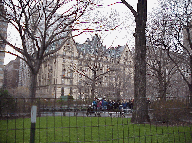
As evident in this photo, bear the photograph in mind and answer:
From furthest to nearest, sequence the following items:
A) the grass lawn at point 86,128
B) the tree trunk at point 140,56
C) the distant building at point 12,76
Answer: the distant building at point 12,76 → the tree trunk at point 140,56 → the grass lawn at point 86,128

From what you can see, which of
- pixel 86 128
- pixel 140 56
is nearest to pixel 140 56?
pixel 140 56

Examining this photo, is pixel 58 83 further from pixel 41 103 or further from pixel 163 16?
pixel 41 103

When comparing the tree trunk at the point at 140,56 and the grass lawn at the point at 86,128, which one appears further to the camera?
the tree trunk at the point at 140,56

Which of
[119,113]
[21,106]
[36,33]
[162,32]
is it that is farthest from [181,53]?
[21,106]

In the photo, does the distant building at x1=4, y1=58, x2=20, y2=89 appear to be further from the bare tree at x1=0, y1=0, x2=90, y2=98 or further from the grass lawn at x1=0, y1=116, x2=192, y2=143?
the grass lawn at x1=0, y1=116, x2=192, y2=143

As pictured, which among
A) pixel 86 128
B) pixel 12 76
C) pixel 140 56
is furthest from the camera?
pixel 12 76

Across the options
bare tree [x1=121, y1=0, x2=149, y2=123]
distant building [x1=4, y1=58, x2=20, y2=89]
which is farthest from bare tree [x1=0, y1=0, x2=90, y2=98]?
distant building [x1=4, y1=58, x2=20, y2=89]

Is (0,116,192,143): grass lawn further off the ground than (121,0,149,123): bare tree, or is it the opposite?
(121,0,149,123): bare tree

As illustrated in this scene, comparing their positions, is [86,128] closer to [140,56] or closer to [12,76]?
[140,56]

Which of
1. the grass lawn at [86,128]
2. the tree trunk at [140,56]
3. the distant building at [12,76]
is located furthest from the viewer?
the distant building at [12,76]

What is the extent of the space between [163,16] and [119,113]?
61.8 feet

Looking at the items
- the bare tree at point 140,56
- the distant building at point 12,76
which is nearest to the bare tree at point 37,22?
the bare tree at point 140,56

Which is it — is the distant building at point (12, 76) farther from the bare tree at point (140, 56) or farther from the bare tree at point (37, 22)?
the bare tree at point (140, 56)

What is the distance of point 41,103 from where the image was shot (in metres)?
3.90
